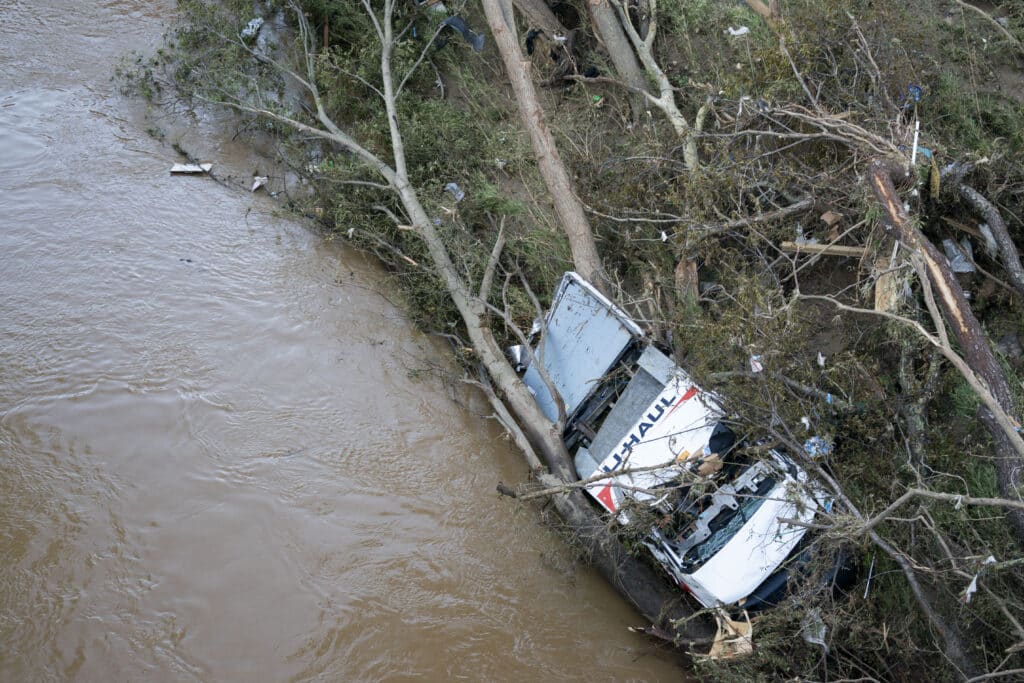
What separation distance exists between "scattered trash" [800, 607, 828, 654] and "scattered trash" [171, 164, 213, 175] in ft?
25.6

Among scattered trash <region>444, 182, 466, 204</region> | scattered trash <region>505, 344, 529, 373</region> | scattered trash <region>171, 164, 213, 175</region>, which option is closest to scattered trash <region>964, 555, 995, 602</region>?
scattered trash <region>505, 344, 529, 373</region>

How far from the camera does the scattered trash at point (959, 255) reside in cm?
614

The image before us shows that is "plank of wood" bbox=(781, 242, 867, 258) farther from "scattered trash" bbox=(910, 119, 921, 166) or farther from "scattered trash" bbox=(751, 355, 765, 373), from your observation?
"scattered trash" bbox=(751, 355, 765, 373)

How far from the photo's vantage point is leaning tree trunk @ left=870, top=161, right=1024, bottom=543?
4.84 m

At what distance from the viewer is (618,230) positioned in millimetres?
7305

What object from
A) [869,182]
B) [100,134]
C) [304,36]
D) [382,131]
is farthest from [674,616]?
[100,134]

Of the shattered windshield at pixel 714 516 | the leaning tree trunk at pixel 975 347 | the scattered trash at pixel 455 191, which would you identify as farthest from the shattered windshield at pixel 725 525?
the scattered trash at pixel 455 191

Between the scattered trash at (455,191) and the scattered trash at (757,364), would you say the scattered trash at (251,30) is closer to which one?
→ the scattered trash at (455,191)

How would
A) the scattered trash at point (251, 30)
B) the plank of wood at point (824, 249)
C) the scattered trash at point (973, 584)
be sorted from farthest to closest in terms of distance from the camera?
the scattered trash at point (251, 30) < the plank of wood at point (824, 249) < the scattered trash at point (973, 584)

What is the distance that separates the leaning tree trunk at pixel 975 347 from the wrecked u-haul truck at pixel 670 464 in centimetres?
111

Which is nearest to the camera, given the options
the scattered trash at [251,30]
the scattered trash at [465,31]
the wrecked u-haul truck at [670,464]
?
the wrecked u-haul truck at [670,464]

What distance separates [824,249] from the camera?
20.6 feet

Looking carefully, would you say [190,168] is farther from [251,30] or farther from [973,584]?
[973,584]

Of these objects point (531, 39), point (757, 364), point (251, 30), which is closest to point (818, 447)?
point (757, 364)
